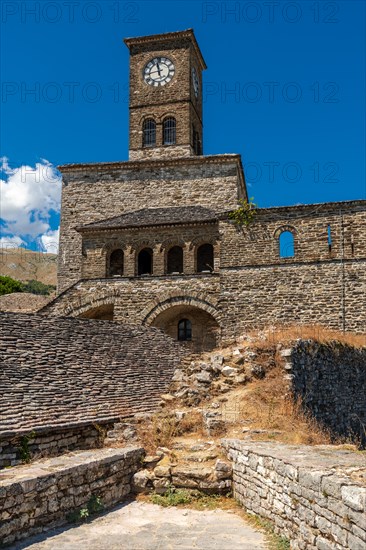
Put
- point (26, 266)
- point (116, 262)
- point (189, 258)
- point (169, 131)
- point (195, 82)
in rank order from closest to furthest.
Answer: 1. point (189, 258)
2. point (116, 262)
3. point (169, 131)
4. point (195, 82)
5. point (26, 266)

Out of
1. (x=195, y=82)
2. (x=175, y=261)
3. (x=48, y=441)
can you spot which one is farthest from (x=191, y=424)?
(x=195, y=82)

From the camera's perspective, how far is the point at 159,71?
105 feet

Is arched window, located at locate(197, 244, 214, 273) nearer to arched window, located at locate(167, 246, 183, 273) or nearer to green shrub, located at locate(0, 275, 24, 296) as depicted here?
arched window, located at locate(167, 246, 183, 273)

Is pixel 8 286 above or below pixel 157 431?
above

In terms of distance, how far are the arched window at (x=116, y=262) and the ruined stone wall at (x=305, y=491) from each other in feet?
58.4

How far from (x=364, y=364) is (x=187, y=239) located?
986 centimetres

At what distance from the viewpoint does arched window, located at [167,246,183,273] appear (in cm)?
2553

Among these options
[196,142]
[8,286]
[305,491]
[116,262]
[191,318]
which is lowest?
[305,491]

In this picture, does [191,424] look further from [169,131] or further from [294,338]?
[169,131]

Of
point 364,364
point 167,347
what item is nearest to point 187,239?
point 167,347

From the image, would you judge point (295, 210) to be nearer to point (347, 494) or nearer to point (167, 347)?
Result: point (167, 347)

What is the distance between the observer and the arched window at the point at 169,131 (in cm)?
3158

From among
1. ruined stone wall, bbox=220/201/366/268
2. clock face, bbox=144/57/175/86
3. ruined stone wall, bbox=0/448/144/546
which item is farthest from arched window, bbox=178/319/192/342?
clock face, bbox=144/57/175/86

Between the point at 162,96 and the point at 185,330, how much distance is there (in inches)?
617
